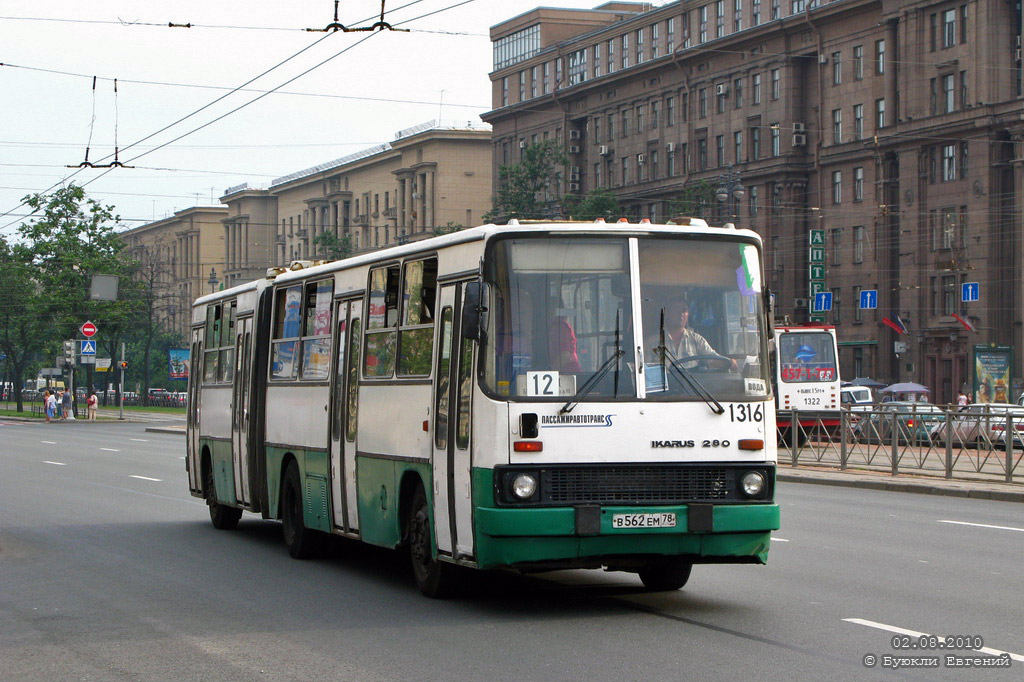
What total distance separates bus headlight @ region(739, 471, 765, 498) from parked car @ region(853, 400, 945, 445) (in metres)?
16.7

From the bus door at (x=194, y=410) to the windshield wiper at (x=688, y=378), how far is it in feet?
30.9

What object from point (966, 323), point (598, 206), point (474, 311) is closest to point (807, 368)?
point (966, 323)

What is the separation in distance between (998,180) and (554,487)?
190ft

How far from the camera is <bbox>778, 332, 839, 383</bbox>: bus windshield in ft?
144

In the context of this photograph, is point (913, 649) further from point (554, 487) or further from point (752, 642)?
point (554, 487)

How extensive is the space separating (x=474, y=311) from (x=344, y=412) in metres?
3.25

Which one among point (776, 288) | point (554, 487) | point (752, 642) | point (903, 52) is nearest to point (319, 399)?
point (554, 487)

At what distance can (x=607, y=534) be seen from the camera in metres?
10.0

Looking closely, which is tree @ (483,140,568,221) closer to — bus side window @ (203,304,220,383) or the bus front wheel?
bus side window @ (203,304,220,383)

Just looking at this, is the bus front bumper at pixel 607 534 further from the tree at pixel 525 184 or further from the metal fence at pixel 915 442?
the tree at pixel 525 184

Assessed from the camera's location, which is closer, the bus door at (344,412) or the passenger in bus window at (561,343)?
the passenger in bus window at (561,343)

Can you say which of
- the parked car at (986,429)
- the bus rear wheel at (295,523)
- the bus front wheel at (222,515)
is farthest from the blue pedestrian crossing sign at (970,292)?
the bus rear wheel at (295,523)

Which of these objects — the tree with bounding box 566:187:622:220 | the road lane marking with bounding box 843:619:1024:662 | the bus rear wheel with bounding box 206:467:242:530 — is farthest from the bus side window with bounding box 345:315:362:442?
the tree with bounding box 566:187:622:220

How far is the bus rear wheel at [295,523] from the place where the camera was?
14.4 m
